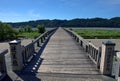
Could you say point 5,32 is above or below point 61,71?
above

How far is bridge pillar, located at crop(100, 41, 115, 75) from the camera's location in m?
4.56

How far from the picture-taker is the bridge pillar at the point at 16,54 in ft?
15.7

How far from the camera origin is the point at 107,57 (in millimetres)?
4621

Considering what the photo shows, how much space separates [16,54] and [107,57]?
9.45 ft

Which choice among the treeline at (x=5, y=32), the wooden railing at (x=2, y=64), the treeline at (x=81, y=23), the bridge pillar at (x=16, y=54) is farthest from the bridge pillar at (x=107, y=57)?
the treeline at (x=81, y=23)

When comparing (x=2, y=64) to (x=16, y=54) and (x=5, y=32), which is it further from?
(x=5, y=32)

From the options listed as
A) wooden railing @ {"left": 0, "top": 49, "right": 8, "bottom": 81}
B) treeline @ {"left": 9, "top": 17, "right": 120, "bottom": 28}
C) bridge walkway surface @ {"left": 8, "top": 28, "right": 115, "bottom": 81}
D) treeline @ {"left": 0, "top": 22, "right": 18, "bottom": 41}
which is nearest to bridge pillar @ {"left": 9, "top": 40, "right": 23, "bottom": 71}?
bridge walkway surface @ {"left": 8, "top": 28, "right": 115, "bottom": 81}

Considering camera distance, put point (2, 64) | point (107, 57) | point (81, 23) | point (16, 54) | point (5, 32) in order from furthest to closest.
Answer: point (81, 23), point (5, 32), point (16, 54), point (107, 57), point (2, 64)

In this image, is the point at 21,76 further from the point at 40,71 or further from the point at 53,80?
the point at 53,80

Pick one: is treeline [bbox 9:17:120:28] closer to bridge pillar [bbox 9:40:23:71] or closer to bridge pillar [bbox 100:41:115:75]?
bridge pillar [bbox 9:40:23:71]

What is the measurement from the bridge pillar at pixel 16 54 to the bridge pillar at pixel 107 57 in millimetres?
2699

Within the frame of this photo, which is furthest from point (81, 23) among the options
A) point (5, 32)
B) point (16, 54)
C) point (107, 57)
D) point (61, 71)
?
point (16, 54)

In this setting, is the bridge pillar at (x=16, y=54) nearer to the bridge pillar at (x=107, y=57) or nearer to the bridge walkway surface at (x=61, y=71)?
the bridge walkway surface at (x=61, y=71)

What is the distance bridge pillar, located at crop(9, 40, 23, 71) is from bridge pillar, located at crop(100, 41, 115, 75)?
2699mm
